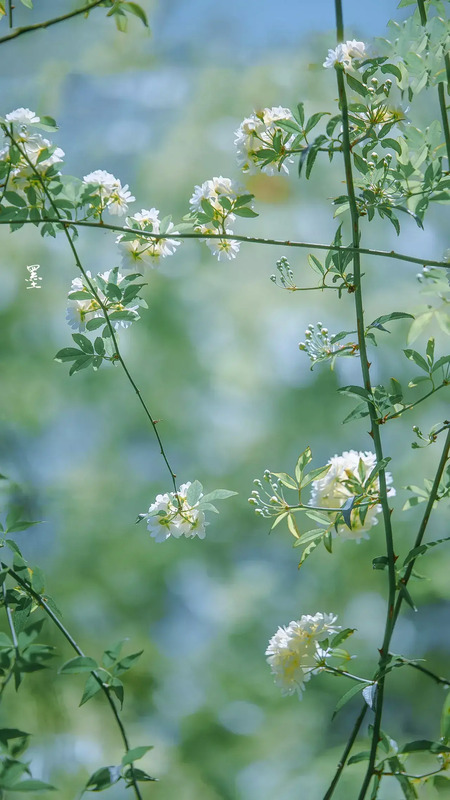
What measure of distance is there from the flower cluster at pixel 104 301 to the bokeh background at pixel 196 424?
1.20 m

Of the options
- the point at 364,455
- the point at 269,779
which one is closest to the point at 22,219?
the point at 364,455

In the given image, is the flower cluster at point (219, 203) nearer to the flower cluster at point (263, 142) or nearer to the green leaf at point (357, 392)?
the flower cluster at point (263, 142)

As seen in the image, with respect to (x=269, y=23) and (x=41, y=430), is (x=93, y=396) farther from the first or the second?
(x=269, y=23)

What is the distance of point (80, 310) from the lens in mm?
678

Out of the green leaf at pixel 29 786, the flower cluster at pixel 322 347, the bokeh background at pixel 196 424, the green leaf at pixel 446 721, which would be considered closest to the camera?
the green leaf at pixel 29 786

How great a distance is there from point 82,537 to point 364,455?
60.3 inches

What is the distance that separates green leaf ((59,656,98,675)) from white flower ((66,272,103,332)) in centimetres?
30

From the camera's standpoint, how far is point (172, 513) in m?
0.65

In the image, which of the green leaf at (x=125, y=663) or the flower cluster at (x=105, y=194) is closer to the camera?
the green leaf at (x=125, y=663)

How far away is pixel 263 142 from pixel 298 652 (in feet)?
1.41

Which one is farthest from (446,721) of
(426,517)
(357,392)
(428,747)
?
(357,392)

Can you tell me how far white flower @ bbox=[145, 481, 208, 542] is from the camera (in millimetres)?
650

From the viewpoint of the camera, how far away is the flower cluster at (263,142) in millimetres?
639

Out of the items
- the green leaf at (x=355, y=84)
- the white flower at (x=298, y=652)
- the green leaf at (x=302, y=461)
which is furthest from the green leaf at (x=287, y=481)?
the green leaf at (x=355, y=84)
